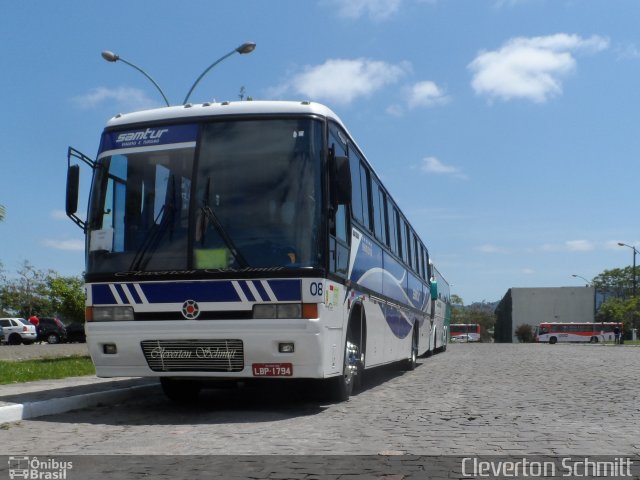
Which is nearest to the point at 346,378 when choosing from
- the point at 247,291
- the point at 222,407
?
the point at 222,407

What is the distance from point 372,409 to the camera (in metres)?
9.61

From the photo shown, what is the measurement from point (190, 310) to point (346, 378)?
8.45ft

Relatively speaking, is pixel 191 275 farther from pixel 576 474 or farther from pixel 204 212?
pixel 576 474

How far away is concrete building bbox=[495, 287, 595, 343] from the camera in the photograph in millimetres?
73875

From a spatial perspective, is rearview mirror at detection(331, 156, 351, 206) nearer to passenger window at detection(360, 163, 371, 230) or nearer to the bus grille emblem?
the bus grille emblem

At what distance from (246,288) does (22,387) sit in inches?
189

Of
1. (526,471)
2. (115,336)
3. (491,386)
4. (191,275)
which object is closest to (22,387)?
(115,336)

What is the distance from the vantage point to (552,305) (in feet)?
245

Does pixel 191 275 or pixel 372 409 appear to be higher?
pixel 191 275

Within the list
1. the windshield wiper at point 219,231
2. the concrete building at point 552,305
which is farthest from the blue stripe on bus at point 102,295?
the concrete building at point 552,305

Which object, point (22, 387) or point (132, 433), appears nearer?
point (132, 433)

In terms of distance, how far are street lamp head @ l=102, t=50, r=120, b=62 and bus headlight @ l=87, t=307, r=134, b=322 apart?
14.0 m

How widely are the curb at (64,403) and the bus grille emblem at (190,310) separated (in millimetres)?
1932

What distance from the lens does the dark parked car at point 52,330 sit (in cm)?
5319
